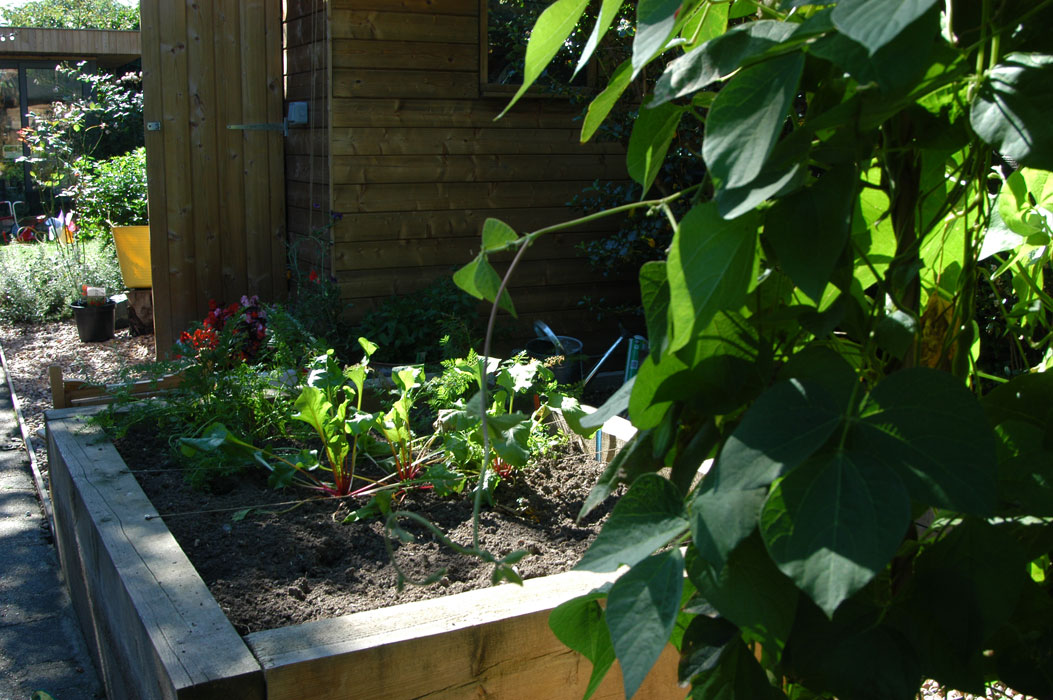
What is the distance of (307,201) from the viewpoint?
18.9ft

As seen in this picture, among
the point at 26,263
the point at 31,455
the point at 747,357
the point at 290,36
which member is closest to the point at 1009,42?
the point at 747,357

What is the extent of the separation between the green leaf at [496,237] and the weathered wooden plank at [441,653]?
1.14 meters

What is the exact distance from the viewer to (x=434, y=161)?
17.9 ft

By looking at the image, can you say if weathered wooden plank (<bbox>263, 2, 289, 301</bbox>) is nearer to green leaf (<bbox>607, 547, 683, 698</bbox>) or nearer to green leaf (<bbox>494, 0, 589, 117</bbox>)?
green leaf (<bbox>494, 0, 589, 117</bbox>)

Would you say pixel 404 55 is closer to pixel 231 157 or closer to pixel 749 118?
pixel 231 157

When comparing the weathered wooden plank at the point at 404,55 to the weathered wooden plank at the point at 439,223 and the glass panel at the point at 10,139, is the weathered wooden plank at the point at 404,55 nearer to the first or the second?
the weathered wooden plank at the point at 439,223

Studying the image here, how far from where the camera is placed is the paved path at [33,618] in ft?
8.71

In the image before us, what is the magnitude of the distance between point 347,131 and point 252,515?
3.16 m

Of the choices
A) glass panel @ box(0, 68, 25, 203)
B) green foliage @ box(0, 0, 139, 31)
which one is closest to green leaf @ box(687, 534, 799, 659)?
glass panel @ box(0, 68, 25, 203)

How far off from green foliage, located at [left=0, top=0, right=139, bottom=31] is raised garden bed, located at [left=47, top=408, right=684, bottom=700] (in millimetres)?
25417

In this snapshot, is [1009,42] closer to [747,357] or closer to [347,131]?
[747,357]

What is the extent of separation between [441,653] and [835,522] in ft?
4.37

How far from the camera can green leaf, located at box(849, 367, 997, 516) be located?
0.45 m

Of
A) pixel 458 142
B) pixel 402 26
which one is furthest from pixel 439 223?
pixel 402 26
